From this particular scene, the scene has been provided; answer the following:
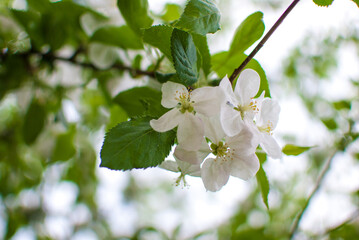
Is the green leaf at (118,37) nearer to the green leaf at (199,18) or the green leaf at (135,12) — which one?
the green leaf at (135,12)

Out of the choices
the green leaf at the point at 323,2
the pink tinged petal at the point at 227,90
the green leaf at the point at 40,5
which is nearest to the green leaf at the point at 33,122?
the green leaf at the point at 40,5

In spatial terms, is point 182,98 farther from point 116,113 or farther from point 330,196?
point 330,196

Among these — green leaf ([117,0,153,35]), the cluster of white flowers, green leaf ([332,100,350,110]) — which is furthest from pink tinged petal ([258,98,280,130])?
green leaf ([332,100,350,110])

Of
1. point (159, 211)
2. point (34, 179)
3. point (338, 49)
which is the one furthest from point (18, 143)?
point (159, 211)

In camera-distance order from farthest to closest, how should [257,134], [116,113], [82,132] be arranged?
1. [82,132]
2. [116,113]
3. [257,134]

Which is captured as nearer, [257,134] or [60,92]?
[257,134]

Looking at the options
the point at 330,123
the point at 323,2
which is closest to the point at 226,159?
the point at 323,2

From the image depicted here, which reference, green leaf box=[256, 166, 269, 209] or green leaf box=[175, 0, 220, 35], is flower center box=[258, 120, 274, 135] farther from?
green leaf box=[175, 0, 220, 35]
